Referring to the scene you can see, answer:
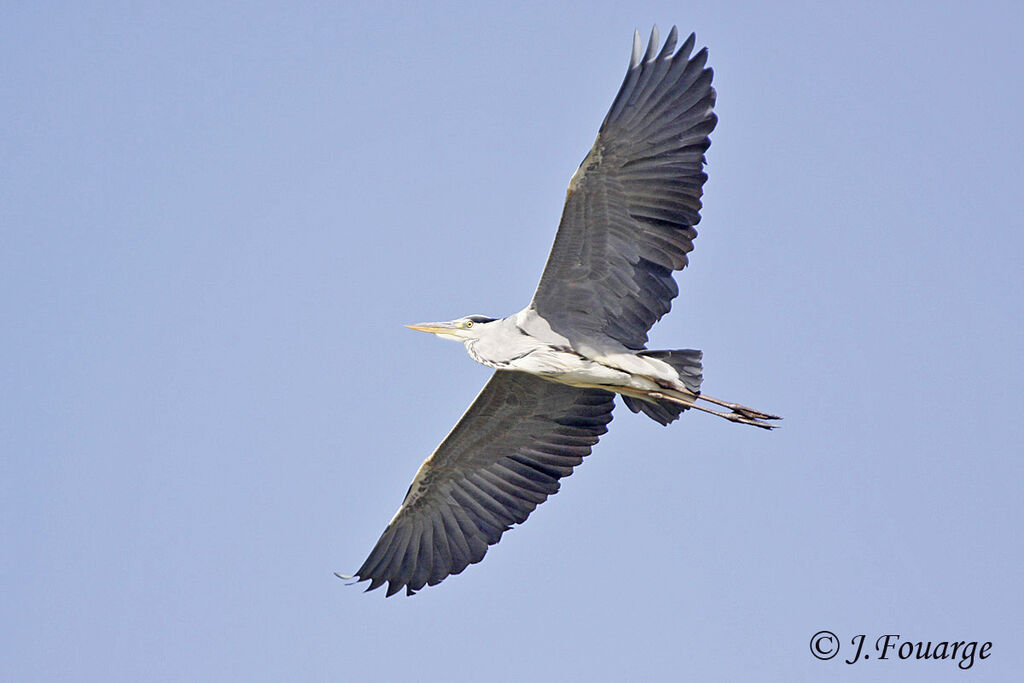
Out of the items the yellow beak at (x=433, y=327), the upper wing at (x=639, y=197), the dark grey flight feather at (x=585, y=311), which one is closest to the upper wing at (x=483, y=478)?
the dark grey flight feather at (x=585, y=311)

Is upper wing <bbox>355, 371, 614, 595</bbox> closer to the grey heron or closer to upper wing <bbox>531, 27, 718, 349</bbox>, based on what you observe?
the grey heron

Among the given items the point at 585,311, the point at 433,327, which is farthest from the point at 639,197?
the point at 433,327

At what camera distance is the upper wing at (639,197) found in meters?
10.5

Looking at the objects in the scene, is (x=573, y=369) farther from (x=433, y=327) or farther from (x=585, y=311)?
(x=433, y=327)

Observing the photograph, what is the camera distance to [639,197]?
1070 cm

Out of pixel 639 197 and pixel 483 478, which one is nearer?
pixel 639 197

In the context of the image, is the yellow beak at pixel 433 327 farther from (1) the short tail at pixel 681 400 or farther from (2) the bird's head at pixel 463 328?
(1) the short tail at pixel 681 400

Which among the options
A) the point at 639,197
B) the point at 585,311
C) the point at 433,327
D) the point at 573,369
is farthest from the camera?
the point at 433,327

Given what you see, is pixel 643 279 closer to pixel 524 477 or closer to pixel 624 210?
pixel 624 210

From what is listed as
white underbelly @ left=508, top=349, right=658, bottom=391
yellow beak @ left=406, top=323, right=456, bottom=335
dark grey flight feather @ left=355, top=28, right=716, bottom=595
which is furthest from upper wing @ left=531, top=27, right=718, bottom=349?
yellow beak @ left=406, top=323, right=456, bottom=335

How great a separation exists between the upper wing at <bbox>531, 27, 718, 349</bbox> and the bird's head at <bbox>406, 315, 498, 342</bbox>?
61 centimetres

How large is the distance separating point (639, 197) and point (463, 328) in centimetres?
205

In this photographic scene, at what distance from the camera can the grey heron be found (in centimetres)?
1055

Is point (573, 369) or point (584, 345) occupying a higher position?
point (584, 345)
